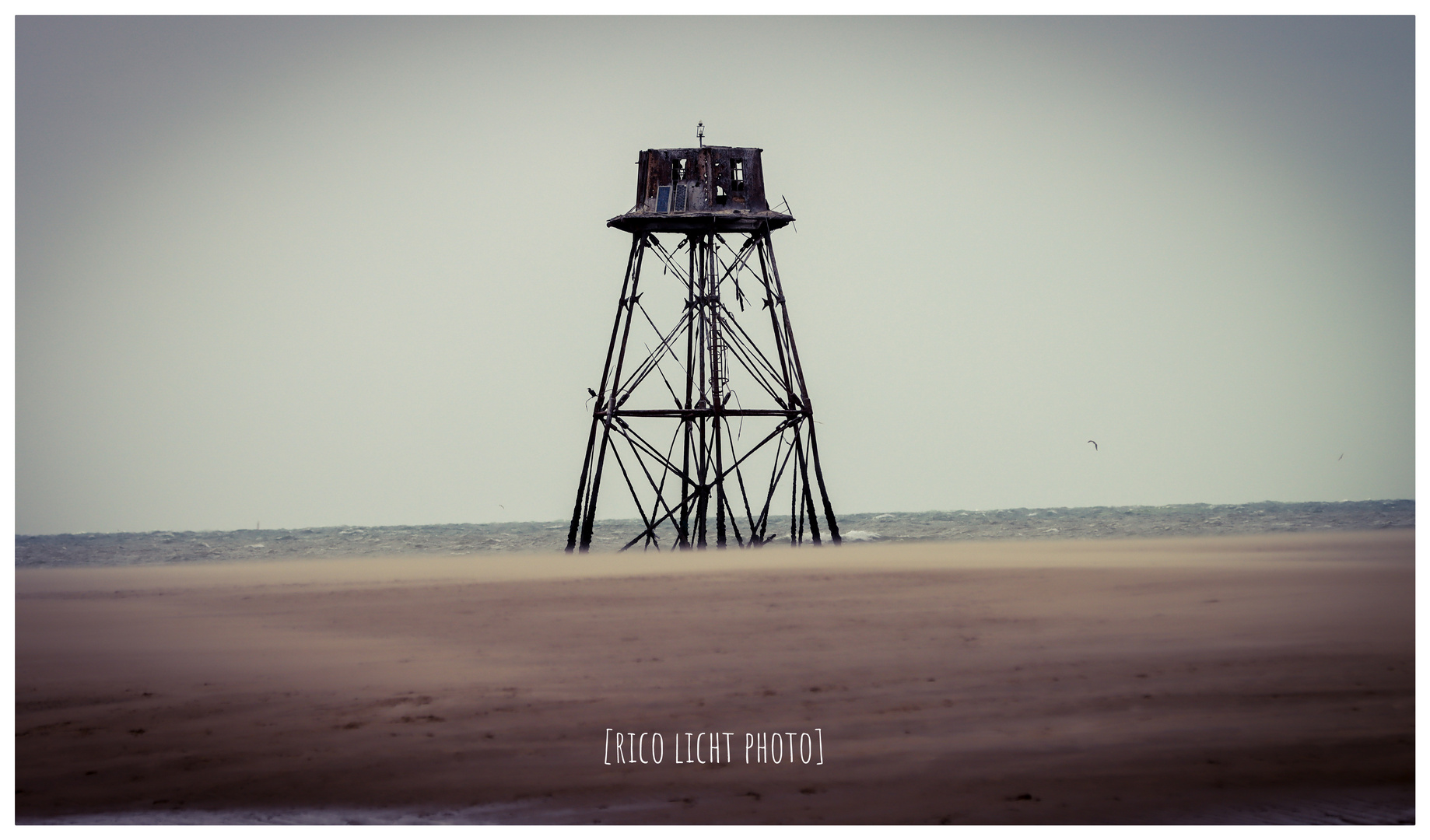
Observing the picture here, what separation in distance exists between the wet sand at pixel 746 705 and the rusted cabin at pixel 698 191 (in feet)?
38.1

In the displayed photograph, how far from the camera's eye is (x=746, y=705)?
381 inches

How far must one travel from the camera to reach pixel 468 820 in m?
7.61

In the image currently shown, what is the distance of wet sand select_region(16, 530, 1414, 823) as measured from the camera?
784 cm

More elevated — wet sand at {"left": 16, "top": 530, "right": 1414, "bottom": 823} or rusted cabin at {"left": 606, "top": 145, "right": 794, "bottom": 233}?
rusted cabin at {"left": 606, "top": 145, "right": 794, "bottom": 233}

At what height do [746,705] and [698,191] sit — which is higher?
[698,191]

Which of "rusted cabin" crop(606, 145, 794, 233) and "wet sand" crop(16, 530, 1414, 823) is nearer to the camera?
"wet sand" crop(16, 530, 1414, 823)

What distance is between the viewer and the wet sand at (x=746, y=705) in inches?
309

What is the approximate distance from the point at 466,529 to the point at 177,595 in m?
43.0

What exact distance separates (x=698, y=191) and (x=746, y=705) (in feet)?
60.2

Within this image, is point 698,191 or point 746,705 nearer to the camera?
point 746,705

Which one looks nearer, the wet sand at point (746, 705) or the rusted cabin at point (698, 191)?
the wet sand at point (746, 705)

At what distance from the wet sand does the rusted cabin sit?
38.1 feet

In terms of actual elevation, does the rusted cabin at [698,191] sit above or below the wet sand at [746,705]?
above

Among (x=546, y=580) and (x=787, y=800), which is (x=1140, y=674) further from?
(x=546, y=580)
